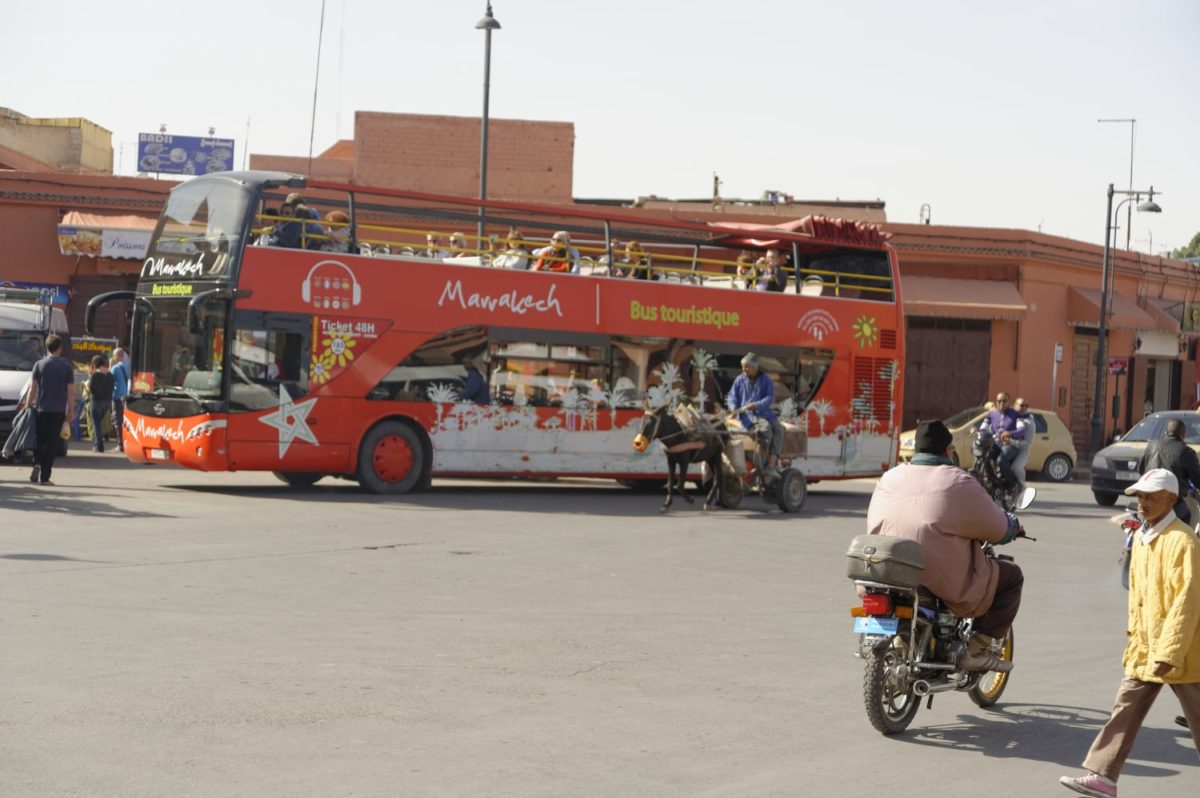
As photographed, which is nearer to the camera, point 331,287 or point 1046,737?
point 1046,737

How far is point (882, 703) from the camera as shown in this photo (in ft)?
25.5

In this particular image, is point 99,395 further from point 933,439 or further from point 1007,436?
point 933,439

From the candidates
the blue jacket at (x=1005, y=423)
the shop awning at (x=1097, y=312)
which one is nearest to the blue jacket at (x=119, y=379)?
the blue jacket at (x=1005, y=423)

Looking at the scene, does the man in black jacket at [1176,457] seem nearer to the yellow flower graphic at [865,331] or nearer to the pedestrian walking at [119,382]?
the yellow flower graphic at [865,331]

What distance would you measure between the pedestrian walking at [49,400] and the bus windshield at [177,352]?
1007 mm

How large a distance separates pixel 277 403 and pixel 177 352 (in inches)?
56.2

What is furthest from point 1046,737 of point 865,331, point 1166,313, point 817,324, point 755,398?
point 1166,313

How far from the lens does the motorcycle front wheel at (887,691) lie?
773 cm

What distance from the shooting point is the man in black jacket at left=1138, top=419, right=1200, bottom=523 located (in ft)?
47.3

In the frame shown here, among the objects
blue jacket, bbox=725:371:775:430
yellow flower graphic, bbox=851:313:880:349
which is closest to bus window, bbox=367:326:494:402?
blue jacket, bbox=725:371:775:430

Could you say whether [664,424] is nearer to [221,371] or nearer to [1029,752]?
[221,371]

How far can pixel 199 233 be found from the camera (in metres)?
20.0

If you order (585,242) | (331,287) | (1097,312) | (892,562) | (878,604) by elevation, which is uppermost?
(1097,312)

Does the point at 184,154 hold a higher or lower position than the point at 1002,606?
higher
